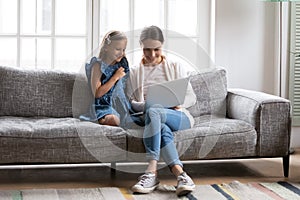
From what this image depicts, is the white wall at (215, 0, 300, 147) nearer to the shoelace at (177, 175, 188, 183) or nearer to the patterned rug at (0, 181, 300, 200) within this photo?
the patterned rug at (0, 181, 300, 200)

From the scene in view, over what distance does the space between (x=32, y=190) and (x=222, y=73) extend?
162cm

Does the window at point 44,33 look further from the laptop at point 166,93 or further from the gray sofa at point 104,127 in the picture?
the laptop at point 166,93

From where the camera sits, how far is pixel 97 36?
4.81 metres

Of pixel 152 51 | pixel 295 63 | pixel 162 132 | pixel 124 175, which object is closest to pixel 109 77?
pixel 152 51

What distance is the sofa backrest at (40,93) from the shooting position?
13.8 ft

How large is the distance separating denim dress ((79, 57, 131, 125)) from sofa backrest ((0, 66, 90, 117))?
9.3 inches

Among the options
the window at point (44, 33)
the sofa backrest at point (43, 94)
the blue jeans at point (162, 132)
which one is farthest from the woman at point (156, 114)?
the window at point (44, 33)

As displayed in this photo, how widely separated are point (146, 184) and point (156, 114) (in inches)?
17.3

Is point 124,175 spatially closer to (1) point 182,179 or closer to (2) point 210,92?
(1) point 182,179

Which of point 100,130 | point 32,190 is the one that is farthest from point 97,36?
point 32,190

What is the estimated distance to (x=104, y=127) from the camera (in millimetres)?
3832

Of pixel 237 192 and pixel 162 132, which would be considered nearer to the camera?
pixel 237 192

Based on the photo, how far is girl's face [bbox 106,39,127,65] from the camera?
4.00 meters

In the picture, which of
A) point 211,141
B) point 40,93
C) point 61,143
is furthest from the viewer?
point 40,93
